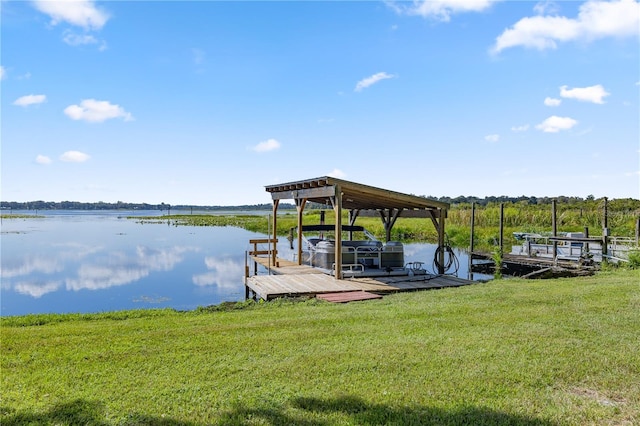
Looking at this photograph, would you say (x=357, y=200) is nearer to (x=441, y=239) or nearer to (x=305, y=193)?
(x=305, y=193)

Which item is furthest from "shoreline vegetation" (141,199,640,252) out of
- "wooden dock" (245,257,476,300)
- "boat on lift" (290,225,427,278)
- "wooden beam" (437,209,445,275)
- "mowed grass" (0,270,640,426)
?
"mowed grass" (0,270,640,426)

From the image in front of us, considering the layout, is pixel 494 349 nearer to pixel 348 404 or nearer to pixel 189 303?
pixel 348 404

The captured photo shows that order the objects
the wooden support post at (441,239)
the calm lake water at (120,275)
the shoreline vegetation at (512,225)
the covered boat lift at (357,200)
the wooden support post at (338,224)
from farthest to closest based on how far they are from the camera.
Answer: the shoreline vegetation at (512,225), the wooden support post at (441,239), the calm lake water at (120,275), the covered boat lift at (357,200), the wooden support post at (338,224)

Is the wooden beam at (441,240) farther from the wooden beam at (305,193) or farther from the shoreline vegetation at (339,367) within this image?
the shoreline vegetation at (339,367)

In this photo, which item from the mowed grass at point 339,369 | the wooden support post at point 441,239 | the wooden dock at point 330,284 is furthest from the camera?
the wooden support post at point 441,239

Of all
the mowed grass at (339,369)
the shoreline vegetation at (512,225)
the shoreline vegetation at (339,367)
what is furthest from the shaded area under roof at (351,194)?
the shoreline vegetation at (512,225)

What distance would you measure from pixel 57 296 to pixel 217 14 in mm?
10897

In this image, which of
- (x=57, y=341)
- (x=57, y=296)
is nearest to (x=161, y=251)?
(x=57, y=296)

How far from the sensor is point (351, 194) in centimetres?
1530

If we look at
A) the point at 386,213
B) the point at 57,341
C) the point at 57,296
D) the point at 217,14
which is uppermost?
the point at 217,14

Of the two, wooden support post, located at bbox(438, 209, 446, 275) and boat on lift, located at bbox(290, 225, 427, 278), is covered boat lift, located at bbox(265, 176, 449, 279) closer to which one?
wooden support post, located at bbox(438, 209, 446, 275)

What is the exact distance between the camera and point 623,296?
9.17 metres

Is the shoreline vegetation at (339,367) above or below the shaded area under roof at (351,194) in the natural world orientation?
below

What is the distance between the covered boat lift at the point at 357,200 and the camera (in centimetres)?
1314
